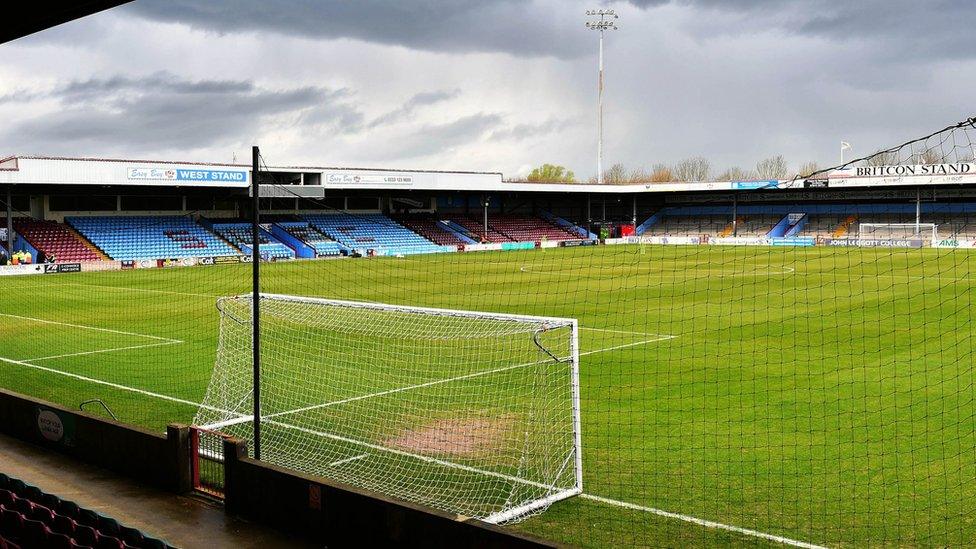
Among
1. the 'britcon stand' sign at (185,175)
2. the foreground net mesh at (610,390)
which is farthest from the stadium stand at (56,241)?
the foreground net mesh at (610,390)

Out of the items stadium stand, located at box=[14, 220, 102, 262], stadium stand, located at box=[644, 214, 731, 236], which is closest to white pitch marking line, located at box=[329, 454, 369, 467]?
stadium stand, located at box=[14, 220, 102, 262]

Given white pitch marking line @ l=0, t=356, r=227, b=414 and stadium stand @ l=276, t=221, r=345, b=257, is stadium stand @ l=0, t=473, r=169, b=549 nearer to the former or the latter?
white pitch marking line @ l=0, t=356, r=227, b=414

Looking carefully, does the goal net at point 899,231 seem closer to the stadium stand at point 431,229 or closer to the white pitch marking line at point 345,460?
the stadium stand at point 431,229

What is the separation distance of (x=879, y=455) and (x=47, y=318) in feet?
72.0

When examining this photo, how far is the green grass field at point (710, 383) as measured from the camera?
848cm

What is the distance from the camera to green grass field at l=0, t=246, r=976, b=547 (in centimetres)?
848

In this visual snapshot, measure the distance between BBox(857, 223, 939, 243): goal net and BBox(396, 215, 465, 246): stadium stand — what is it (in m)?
28.0

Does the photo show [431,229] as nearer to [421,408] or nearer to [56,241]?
[56,241]

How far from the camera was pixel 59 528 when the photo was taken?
6.09 meters

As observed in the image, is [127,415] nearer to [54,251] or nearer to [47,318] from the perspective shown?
[47,318]

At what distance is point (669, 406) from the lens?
12.7 m

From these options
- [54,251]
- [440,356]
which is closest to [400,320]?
[440,356]

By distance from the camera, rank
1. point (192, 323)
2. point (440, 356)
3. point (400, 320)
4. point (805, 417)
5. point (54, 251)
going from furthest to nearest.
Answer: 1. point (54, 251)
2. point (192, 323)
3. point (400, 320)
4. point (440, 356)
5. point (805, 417)

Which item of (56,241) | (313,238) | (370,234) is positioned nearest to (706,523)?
(56,241)
